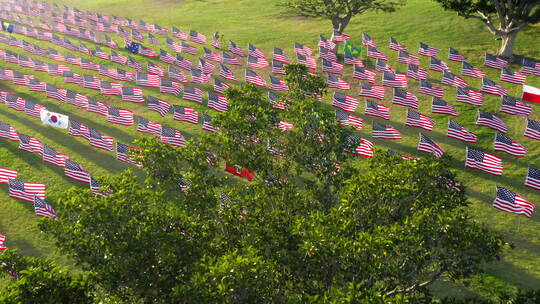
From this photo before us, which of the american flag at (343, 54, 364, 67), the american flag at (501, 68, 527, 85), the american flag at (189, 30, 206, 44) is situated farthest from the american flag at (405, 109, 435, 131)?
the american flag at (189, 30, 206, 44)

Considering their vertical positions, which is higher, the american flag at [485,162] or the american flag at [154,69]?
the american flag at [154,69]

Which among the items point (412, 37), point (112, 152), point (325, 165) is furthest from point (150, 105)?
point (412, 37)

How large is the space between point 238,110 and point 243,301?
1005cm

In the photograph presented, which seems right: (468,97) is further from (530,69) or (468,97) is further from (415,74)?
(530,69)

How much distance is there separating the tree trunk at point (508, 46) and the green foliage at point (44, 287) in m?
44.8

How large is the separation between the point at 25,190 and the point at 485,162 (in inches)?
1009

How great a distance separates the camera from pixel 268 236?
15789mm

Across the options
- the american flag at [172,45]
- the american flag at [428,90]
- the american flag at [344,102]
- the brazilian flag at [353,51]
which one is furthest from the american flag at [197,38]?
the american flag at [428,90]

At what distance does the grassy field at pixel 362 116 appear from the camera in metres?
25.2

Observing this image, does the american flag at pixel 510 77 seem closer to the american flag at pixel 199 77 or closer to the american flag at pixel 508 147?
the american flag at pixel 508 147

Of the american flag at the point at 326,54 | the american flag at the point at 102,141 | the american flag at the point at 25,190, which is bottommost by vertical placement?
the american flag at the point at 25,190

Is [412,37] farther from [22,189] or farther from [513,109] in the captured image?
[22,189]

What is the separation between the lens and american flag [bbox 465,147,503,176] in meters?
26.9

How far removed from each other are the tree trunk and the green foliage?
4479 cm
